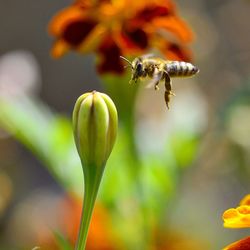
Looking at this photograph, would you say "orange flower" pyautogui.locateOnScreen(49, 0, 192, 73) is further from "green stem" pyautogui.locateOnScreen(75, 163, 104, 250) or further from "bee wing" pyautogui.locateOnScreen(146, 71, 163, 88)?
"green stem" pyautogui.locateOnScreen(75, 163, 104, 250)

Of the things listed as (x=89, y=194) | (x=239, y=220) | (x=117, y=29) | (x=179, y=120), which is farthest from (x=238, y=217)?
(x=179, y=120)

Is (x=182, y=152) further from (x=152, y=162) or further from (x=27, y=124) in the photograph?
(x=27, y=124)

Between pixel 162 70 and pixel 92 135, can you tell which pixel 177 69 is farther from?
pixel 92 135

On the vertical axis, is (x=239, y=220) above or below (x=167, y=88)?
below

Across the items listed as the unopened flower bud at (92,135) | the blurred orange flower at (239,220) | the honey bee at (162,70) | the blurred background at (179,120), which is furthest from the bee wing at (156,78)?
the blurred background at (179,120)

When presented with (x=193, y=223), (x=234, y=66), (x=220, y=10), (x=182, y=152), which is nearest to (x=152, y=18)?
(x=182, y=152)

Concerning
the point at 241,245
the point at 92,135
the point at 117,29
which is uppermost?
the point at 117,29

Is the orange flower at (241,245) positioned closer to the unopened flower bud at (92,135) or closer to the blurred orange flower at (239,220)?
the blurred orange flower at (239,220)
